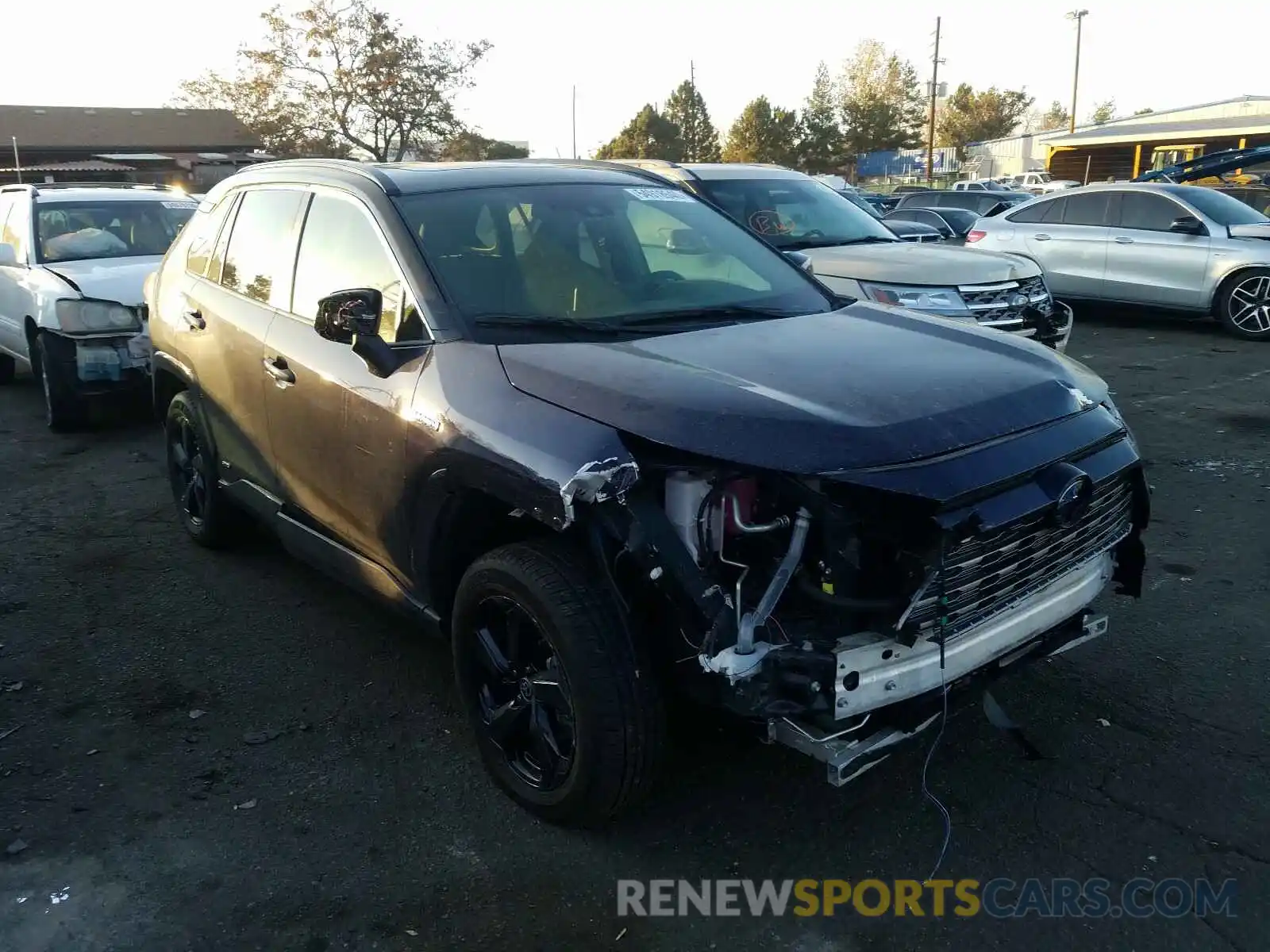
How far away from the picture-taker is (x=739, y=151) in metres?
71.1

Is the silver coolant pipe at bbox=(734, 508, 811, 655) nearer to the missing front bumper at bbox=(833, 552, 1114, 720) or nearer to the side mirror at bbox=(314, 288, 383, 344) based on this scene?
the missing front bumper at bbox=(833, 552, 1114, 720)

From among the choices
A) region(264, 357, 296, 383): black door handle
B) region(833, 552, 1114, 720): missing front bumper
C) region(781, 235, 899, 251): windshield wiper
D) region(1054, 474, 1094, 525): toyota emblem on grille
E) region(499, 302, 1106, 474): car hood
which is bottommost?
region(833, 552, 1114, 720): missing front bumper

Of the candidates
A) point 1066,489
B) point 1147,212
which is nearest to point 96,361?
point 1066,489

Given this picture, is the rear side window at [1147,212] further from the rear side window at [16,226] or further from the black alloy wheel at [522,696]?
the rear side window at [16,226]

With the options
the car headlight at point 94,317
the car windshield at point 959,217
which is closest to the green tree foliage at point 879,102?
the car windshield at point 959,217

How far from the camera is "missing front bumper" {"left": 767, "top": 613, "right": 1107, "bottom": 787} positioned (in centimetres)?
265

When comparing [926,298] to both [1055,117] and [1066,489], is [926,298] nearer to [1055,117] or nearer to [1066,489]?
[1066,489]

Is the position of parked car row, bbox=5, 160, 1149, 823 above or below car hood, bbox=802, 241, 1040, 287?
below

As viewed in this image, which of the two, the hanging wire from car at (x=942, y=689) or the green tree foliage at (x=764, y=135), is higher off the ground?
the green tree foliage at (x=764, y=135)

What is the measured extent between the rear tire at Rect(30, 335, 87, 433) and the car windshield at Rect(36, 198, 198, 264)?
922 millimetres

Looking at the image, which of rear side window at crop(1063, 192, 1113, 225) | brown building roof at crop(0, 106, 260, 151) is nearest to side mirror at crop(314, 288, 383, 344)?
rear side window at crop(1063, 192, 1113, 225)

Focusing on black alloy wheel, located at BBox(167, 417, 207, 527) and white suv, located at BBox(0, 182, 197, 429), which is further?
white suv, located at BBox(0, 182, 197, 429)

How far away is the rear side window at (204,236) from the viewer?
4953 mm

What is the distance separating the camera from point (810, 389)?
2.91 metres
